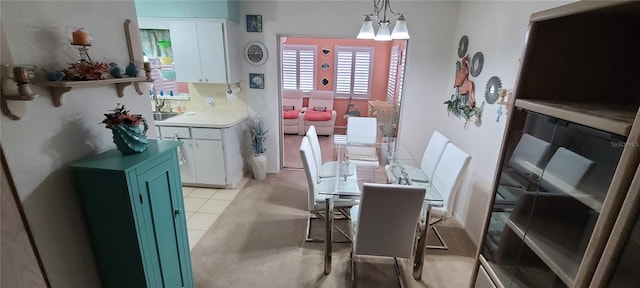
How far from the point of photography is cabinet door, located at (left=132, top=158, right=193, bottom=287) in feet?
4.70

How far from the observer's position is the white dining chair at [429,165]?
2.63 metres

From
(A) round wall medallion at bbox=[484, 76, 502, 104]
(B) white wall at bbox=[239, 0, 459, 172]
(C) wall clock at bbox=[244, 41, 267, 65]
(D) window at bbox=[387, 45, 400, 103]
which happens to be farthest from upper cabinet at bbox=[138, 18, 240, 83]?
(D) window at bbox=[387, 45, 400, 103]

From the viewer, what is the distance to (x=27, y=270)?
3.62 feet

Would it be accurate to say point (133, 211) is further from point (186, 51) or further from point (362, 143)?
point (186, 51)

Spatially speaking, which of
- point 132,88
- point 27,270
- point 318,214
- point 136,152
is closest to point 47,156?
point 136,152

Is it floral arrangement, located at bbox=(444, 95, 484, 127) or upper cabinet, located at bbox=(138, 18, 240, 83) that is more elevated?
upper cabinet, located at bbox=(138, 18, 240, 83)

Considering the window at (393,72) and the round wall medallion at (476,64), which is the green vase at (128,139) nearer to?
the round wall medallion at (476,64)

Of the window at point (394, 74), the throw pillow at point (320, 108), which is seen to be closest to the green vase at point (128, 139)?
the window at point (394, 74)

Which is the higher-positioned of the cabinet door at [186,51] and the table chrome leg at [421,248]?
the cabinet door at [186,51]

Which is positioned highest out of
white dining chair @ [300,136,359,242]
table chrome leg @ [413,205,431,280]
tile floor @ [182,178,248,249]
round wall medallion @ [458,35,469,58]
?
round wall medallion @ [458,35,469,58]

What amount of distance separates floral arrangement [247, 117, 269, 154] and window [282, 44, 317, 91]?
287 cm

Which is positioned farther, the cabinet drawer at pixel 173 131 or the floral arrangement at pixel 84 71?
the cabinet drawer at pixel 173 131

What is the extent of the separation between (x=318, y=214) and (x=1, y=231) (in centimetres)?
241

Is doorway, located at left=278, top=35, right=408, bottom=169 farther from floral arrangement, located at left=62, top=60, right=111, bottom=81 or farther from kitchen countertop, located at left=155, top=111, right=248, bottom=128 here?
floral arrangement, located at left=62, top=60, right=111, bottom=81
